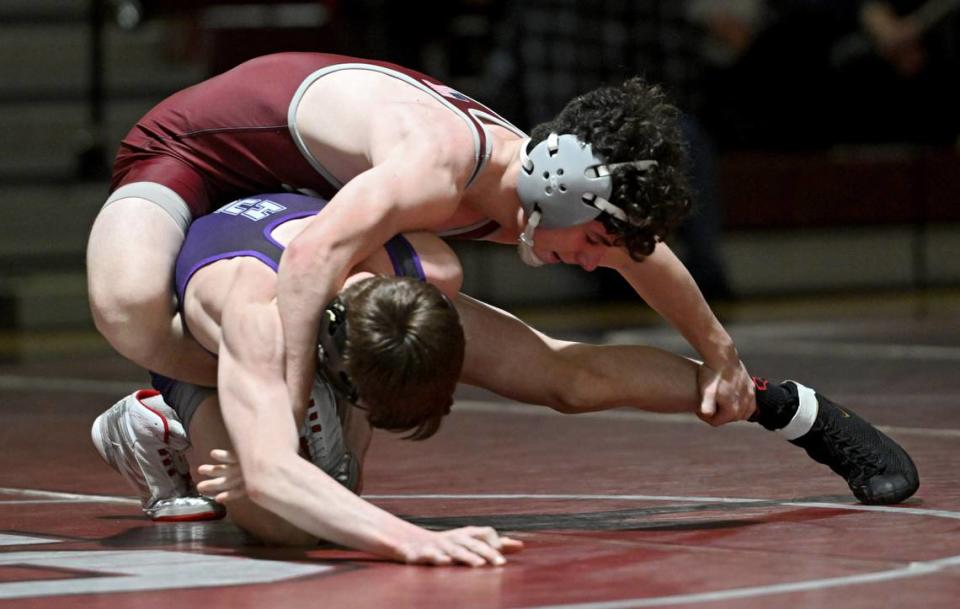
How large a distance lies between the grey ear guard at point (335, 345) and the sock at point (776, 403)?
115 cm

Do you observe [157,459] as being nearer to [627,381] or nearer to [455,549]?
[627,381]

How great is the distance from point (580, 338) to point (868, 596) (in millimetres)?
5792

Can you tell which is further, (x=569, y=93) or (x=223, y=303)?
(x=569, y=93)

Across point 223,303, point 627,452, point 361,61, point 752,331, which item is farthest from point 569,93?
point 223,303

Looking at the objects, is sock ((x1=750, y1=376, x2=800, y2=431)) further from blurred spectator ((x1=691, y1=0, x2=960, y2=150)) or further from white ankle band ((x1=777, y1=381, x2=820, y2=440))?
blurred spectator ((x1=691, y1=0, x2=960, y2=150))

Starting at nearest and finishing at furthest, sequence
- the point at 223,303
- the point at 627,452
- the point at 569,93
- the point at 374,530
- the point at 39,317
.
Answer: the point at 374,530 → the point at 223,303 → the point at 627,452 → the point at 39,317 → the point at 569,93

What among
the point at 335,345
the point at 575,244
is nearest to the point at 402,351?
the point at 335,345

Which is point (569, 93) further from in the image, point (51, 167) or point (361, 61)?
point (361, 61)

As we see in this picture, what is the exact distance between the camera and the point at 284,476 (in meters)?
3.62

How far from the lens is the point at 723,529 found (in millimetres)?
4062

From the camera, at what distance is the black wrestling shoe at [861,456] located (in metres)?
4.38

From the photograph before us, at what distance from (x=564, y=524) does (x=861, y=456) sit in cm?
73

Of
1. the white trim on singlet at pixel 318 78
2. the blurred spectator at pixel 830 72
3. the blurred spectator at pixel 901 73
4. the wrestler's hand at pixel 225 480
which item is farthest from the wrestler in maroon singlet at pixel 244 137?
the blurred spectator at pixel 901 73

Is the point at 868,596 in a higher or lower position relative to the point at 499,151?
lower
